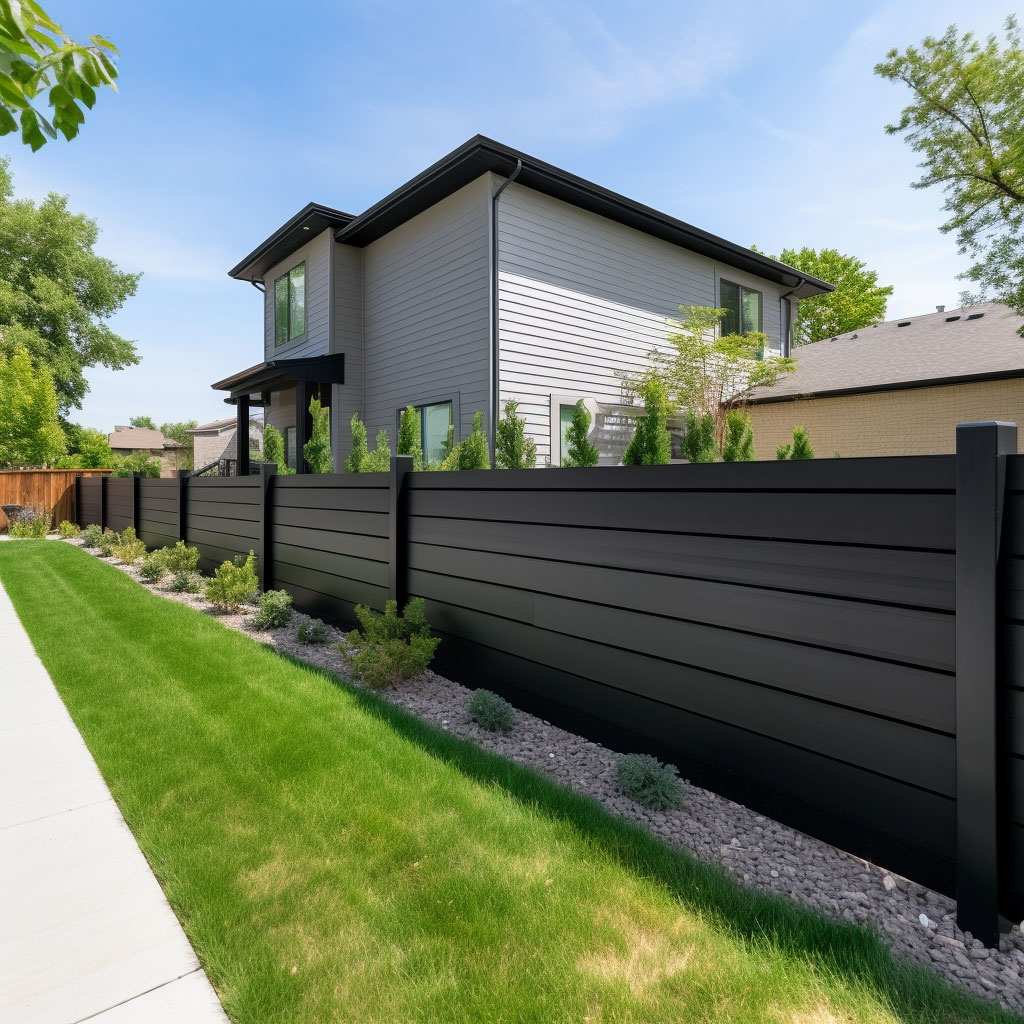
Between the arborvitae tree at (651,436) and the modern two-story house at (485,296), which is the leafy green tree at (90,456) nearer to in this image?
the modern two-story house at (485,296)

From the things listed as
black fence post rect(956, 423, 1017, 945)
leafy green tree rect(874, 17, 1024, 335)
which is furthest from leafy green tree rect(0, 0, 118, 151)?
leafy green tree rect(874, 17, 1024, 335)

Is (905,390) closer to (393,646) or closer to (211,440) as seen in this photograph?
(393,646)

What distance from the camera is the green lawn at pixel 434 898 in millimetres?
1532

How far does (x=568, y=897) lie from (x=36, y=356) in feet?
110

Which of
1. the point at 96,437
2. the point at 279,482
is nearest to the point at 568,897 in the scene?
the point at 279,482

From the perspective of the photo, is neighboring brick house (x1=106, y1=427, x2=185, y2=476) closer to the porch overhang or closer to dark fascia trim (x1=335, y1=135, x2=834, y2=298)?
the porch overhang

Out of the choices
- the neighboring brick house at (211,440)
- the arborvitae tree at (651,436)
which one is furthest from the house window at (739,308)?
the neighboring brick house at (211,440)

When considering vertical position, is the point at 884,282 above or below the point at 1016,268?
above

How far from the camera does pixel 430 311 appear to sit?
9.66 m

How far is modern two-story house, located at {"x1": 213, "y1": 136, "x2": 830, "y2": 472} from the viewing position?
8.58 meters

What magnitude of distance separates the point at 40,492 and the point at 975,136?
23.9 m

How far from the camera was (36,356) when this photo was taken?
26328mm

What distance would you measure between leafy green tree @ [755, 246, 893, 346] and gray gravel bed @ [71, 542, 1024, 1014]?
→ 100 ft

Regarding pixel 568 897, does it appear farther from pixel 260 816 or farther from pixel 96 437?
pixel 96 437
